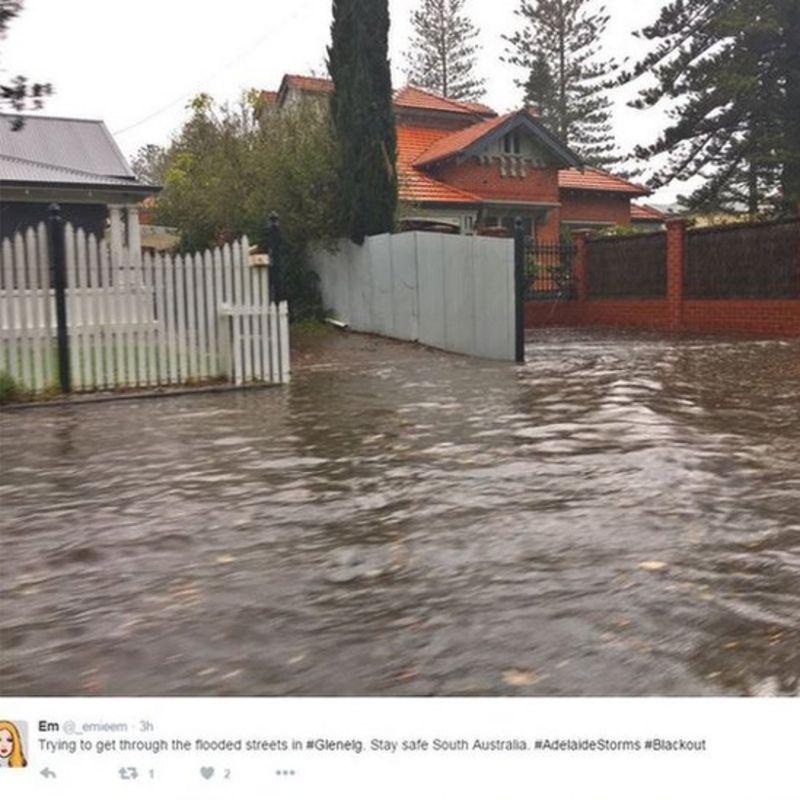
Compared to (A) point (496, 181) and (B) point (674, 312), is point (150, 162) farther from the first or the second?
(B) point (674, 312)

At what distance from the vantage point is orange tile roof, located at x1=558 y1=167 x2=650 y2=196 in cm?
2252

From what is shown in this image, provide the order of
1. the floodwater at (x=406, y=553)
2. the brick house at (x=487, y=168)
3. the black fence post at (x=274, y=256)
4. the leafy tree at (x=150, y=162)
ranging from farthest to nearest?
1. the leafy tree at (x=150, y=162)
2. the brick house at (x=487, y=168)
3. the black fence post at (x=274, y=256)
4. the floodwater at (x=406, y=553)

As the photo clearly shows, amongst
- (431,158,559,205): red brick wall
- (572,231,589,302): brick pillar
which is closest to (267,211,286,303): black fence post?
(572,231,589,302): brick pillar

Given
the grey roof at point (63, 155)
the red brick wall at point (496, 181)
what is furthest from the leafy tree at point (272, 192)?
the red brick wall at point (496, 181)

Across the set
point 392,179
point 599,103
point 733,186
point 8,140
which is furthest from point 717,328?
point 8,140

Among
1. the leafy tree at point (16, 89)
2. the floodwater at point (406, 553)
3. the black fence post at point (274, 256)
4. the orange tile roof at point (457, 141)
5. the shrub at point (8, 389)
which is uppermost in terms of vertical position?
the orange tile roof at point (457, 141)

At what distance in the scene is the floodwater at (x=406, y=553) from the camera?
6.03ft

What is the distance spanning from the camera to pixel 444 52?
1833cm

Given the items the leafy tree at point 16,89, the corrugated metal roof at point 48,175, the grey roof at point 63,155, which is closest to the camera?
the leafy tree at point 16,89

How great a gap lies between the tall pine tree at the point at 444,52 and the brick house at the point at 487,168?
405mm

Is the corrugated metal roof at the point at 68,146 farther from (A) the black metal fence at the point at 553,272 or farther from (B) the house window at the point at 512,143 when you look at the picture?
(B) the house window at the point at 512,143

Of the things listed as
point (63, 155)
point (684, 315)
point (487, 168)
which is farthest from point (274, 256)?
point (487, 168)

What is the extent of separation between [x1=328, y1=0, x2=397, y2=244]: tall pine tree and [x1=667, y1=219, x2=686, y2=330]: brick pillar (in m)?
5.14
